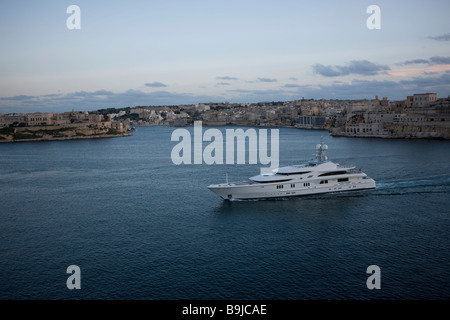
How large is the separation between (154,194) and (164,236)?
23.9 ft

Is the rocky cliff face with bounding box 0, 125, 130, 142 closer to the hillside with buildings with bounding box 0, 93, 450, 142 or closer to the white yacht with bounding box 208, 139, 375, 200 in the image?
the hillside with buildings with bounding box 0, 93, 450, 142

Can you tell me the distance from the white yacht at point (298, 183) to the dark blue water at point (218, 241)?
22.2 inches

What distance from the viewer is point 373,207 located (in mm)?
18828

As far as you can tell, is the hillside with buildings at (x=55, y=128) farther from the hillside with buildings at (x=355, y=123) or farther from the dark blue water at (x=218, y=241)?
the dark blue water at (x=218, y=241)

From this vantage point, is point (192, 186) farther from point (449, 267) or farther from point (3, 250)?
point (449, 267)

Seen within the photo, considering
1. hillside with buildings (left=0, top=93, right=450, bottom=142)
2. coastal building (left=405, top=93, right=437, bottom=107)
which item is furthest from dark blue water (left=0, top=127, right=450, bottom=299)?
coastal building (left=405, top=93, right=437, bottom=107)

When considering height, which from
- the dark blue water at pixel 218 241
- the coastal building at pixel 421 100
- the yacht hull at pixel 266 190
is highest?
the coastal building at pixel 421 100

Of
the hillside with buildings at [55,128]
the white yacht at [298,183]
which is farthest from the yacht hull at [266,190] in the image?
the hillside with buildings at [55,128]

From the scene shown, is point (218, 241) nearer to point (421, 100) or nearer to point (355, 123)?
point (355, 123)

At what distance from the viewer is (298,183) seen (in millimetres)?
20734

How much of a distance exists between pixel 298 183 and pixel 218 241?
7.42m

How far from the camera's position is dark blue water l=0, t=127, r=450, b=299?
1127 cm

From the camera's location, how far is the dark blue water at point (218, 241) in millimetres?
11273
